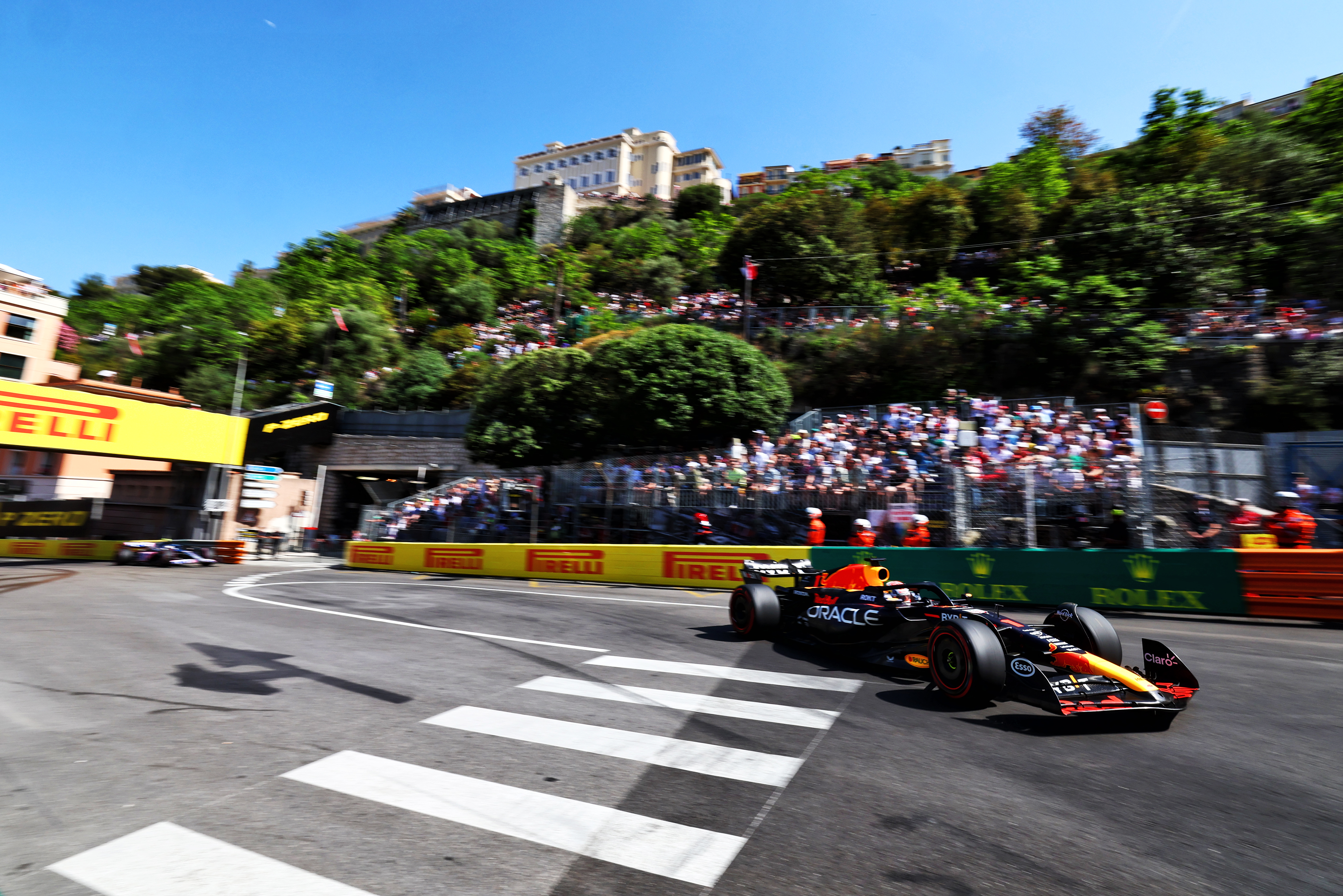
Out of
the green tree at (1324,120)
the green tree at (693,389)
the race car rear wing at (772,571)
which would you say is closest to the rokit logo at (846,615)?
the race car rear wing at (772,571)

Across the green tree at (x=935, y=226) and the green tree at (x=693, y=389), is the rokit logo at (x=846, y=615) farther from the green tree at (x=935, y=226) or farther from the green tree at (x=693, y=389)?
the green tree at (x=935, y=226)

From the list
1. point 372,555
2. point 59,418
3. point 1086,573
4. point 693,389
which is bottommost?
point 372,555

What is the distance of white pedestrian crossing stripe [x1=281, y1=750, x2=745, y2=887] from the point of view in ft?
10.7

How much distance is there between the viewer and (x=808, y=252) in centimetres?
3559

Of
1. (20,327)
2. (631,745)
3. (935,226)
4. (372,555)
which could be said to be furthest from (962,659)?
(20,327)

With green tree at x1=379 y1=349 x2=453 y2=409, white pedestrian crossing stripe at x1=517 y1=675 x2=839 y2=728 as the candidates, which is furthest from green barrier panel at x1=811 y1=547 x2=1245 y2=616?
green tree at x1=379 y1=349 x2=453 y2=409

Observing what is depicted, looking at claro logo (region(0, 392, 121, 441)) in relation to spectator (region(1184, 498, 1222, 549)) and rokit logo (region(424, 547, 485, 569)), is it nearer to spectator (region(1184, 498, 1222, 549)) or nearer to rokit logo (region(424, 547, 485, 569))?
rokit logo (region(424, 547, 485, 569))

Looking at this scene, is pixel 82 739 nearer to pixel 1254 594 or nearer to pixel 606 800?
pixel 606 800

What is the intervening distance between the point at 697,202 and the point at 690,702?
238ft

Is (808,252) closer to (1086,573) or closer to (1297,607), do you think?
(1086,573)

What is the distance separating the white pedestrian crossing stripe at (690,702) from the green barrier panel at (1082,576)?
656 centimetres

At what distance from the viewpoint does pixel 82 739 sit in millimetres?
4918

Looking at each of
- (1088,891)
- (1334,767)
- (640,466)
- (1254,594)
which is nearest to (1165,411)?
(1254,594)

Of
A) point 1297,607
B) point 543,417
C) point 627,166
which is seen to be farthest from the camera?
point 627,166
